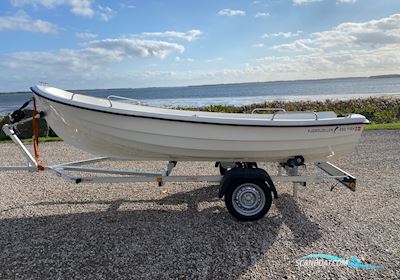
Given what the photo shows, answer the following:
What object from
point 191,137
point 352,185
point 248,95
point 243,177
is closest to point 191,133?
point 191,137

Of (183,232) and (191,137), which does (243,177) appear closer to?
(191,137)

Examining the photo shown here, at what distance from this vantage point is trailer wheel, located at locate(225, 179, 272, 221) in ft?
13.8

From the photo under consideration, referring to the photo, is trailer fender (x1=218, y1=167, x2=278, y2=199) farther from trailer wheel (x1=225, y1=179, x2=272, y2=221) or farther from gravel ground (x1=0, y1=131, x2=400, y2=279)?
gravel ground (x1=0, y1=131, x2=400, y2=279)

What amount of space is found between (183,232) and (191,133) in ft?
3.79

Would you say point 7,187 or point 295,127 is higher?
point 295,127

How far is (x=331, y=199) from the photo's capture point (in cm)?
518

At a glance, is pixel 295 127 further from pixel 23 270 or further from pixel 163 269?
pixel 23 270

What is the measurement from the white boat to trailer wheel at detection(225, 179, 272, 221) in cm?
41

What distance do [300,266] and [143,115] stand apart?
2280 millimetres

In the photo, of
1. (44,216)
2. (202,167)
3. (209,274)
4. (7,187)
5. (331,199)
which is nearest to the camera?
(209,274)

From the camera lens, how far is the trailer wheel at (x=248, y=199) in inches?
166

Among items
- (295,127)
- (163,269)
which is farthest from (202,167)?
(163,269)

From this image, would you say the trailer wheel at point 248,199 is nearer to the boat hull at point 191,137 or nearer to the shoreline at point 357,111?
the boat hull at point 191,137

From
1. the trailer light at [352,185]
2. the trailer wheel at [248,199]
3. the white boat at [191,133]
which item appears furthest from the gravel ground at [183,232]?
the white boat at [191,133]
